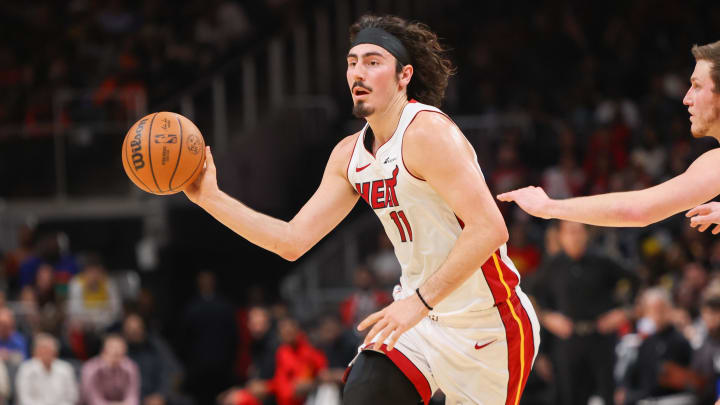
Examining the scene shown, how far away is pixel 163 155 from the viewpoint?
461cm

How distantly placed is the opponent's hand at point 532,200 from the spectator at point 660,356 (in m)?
Result: 5.56

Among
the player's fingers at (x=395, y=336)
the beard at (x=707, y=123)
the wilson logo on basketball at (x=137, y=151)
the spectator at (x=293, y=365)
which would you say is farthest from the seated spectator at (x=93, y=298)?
the beard at (x=707, y=123)

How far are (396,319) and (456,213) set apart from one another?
54 centimetres

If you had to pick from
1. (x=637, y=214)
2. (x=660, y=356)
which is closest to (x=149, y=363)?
(x=660, y=356)

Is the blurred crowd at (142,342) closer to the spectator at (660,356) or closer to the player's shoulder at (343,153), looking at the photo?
the spectator at (660,356)

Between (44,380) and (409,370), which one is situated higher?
(409,370)

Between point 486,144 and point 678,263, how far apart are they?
3.33 m

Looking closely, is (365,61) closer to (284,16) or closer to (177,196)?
(177,196)

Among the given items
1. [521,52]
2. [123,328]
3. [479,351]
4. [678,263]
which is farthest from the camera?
[521,52]

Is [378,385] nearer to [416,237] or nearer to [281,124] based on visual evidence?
[416,237]

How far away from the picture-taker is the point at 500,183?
12.5 meters

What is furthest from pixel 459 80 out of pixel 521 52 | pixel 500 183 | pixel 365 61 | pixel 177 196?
pixel 365 61

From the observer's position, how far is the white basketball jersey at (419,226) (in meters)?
4.61

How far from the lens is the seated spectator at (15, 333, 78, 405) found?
10.8 meters
